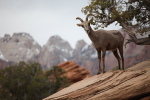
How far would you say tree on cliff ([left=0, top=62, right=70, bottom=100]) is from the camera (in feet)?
111

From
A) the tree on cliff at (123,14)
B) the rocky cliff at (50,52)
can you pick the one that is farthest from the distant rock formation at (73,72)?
the rocky cliff at (50,52)

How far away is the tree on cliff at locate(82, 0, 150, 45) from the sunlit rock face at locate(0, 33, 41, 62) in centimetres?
9244

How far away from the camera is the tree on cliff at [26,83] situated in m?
34.0

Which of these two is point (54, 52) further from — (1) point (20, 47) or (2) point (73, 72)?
(2) point (73, 72)

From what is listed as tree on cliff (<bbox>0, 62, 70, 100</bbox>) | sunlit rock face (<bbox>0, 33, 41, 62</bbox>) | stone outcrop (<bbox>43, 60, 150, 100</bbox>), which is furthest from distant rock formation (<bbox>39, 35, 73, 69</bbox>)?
stone outcrop (<bbox>43, 60, 150, 100</bbox>)

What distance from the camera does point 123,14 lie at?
12906mm

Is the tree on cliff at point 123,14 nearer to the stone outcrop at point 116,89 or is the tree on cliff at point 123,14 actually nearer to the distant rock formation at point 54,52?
the stone outcrop at point 116,89

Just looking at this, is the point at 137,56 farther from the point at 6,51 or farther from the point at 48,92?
the point at 6,51

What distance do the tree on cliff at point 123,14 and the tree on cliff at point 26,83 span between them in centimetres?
2323

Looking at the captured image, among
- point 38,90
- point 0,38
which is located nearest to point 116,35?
point 38,90


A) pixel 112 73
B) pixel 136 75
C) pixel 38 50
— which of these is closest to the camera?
pixel 136 75

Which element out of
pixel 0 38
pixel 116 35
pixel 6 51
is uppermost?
pixel 116 35

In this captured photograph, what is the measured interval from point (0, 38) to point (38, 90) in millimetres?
70910

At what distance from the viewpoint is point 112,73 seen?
10703 millimetres
